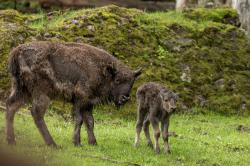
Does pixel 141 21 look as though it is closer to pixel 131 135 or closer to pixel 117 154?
pixel 131 135

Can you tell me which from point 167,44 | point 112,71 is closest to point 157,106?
point 112,71

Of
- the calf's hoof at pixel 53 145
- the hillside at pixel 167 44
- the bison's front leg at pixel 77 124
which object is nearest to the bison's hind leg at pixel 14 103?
the calf's hoof at pixel 53 145

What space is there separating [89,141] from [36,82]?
1.67 m

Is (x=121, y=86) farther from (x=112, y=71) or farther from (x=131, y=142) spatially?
(x=131, y=142)

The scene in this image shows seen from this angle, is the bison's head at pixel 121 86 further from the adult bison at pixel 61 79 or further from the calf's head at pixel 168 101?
the calf's head at pixel 168 101

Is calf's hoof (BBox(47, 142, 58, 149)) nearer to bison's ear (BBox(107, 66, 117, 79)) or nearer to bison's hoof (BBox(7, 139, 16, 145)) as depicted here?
bison's hoof (BBox(7, 139, 16, 145))

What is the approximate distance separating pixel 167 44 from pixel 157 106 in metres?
7.30

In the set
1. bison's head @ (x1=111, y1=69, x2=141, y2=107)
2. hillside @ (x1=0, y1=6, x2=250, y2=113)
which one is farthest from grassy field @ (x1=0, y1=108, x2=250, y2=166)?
hillside @ (x1=0, y1=6, x2=250, y2=113)

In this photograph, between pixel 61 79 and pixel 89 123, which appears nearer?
pixel 61 79

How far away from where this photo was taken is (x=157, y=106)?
1159 cm

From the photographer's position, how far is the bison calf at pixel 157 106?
11367 millimetres

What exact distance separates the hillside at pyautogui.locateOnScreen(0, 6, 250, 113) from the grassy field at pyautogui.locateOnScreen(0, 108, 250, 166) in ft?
4.40

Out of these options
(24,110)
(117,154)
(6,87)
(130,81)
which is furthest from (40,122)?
(6,87)

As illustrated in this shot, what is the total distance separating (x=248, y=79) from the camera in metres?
18.9
